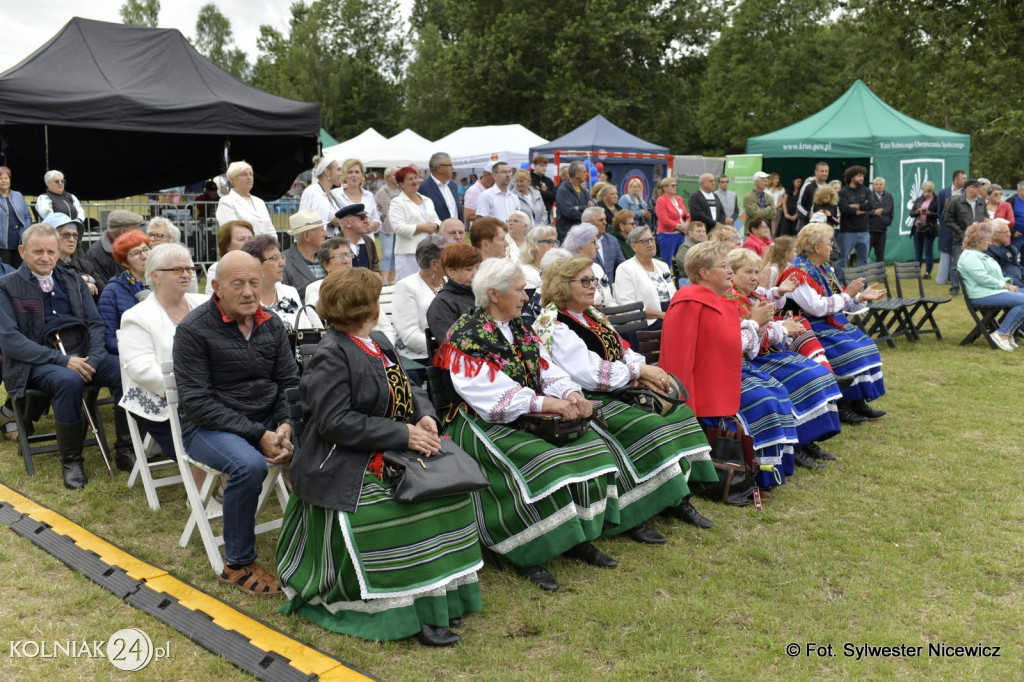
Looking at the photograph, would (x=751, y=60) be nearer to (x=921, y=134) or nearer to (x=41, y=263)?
(x=921, y=134)

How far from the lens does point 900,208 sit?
16641mm

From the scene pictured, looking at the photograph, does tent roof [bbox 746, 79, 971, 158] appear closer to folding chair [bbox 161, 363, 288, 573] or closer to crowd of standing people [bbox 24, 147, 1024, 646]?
crowd of standing people [bbox 24, 147, 1024, 646]

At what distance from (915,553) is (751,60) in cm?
3782

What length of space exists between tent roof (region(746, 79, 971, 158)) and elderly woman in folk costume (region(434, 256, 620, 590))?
46.0 feet

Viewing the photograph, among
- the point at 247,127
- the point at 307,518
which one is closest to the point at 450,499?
the point at 307,518

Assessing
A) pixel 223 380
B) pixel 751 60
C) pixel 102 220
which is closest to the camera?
pixel 223 380

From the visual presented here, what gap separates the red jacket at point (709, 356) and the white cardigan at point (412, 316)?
1569 millimetres

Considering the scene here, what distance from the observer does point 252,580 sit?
388 centimetres

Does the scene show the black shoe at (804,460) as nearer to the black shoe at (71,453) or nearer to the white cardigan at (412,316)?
the white cardigan at (412,316)

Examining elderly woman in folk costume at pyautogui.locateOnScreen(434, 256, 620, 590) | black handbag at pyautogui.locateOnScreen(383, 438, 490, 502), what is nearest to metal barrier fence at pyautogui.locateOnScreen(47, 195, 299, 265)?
elderly woman in folk costume at pyautogui.locateOnScreen(434, 256, 620, 590)

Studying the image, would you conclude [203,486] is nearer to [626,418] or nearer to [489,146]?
[626,418]

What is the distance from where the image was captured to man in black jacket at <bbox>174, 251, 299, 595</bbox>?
12.7ft

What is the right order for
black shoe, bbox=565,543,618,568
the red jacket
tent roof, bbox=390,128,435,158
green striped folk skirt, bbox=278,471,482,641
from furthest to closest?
tent roof, bbox=390,128,435,158 → the red jacket → black shoe, bbox=565,543,618,568 → green striped folk skirt, bbox=278,471,482,641

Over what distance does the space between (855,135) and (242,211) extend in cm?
1294
